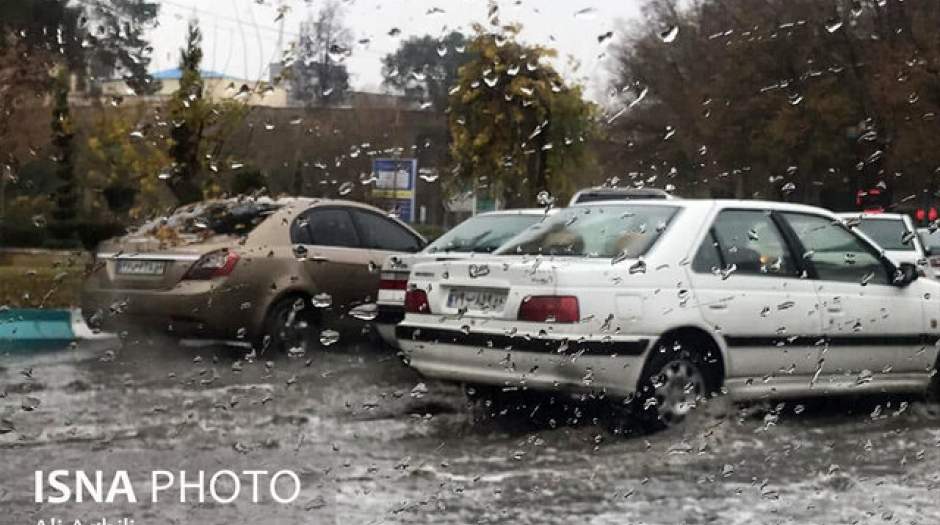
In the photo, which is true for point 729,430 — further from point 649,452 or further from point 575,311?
point 575,311

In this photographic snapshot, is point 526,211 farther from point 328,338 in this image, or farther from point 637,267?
point 637,267

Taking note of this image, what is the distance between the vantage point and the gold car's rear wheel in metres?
3.52

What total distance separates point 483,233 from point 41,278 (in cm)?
173

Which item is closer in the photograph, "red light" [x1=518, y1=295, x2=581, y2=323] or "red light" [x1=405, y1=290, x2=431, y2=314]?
"red light" [x1=518, y1=295, x2=581, y2=323]

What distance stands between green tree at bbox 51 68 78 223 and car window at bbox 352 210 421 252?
0.77 metres

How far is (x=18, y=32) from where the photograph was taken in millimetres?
2855

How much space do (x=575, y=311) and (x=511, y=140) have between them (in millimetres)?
1547

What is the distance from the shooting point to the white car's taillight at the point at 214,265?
3.32 m

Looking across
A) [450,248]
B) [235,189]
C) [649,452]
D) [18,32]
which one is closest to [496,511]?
[649,452]

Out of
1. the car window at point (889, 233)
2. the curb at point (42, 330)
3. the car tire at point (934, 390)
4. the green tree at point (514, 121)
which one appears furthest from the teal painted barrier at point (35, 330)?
the car tire at point (934, 390)

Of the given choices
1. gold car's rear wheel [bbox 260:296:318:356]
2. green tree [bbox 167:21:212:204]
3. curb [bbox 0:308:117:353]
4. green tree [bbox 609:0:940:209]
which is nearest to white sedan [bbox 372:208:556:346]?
gold car's rear wheel [bbox 260:296:318:356]

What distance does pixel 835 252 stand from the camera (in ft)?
16.1

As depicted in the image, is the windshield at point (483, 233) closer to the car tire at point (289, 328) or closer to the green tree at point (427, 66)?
the car tire at point (289, 328)

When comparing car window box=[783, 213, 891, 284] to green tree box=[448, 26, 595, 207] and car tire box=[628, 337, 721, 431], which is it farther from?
green tree box=[448, 26, 595, 207]
